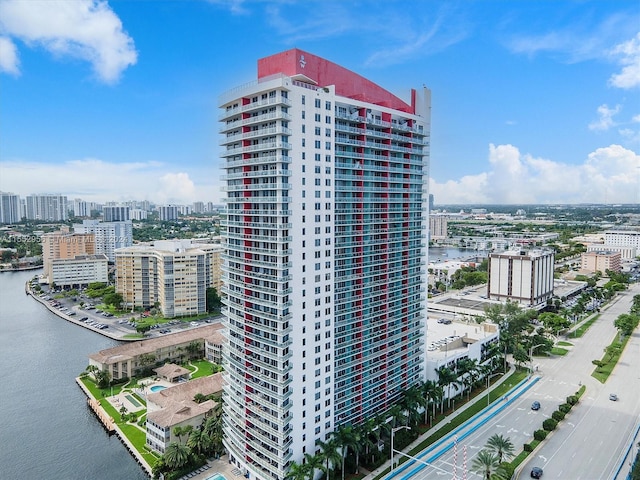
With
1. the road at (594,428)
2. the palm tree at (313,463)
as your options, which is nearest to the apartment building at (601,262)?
the road at (594,428)

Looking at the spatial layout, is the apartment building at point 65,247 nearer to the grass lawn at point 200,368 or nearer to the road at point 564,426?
the grass lawn at point 200,368

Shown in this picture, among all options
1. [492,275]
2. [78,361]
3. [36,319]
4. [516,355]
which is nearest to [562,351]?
[516,355]

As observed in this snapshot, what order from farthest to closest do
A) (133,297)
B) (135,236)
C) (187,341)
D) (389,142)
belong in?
(135,236) → (133,297) → (187,341) → (389,142)

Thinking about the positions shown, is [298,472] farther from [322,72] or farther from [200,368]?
[200,368]

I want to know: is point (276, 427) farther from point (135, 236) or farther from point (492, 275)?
point (135, 236)

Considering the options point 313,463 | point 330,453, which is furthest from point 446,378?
point 313,463
